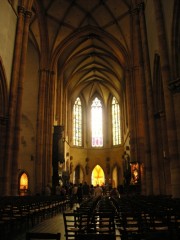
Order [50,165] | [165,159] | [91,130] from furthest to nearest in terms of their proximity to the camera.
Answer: [91,130], [50,165], [165,159]

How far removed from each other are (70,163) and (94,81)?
1283 cm

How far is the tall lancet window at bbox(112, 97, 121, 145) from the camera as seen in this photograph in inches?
1595

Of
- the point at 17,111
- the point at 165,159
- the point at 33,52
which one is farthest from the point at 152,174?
the point at 33,52

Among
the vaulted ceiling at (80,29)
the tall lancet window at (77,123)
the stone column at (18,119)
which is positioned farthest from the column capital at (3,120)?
the tall lancet window at (77,123)

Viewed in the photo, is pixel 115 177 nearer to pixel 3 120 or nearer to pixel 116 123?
pixel 116 123

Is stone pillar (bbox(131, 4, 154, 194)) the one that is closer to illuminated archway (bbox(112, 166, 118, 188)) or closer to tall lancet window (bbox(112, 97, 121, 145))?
tall lancet window (bbox(112, 97, 121, 145))

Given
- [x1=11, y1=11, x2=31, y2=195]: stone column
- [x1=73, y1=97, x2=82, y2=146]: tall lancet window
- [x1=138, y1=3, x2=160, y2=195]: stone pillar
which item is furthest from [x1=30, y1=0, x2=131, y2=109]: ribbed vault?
[x1=73, y1=97, x2=82, y2=146]: tall lancet window

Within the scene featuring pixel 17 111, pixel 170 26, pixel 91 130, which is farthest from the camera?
pixel 91 130

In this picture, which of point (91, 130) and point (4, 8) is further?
point (91, 130)

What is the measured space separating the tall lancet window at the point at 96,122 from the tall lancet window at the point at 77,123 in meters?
2.22

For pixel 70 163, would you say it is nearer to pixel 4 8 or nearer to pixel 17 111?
pixel 17 111

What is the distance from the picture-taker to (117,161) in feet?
130

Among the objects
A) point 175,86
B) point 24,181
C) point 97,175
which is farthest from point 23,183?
point 97,175

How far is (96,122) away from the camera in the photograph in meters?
42.6
